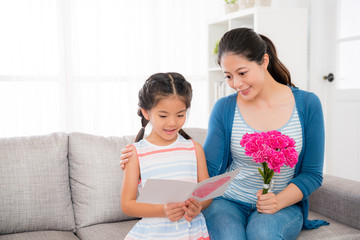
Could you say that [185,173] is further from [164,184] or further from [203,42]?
[203,42]

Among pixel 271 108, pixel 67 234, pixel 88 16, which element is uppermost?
pixel 88 16

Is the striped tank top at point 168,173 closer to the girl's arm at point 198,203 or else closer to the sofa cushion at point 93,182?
the girl's arm at point 198,203

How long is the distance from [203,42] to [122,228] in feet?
8.78

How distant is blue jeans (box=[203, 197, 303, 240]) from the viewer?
4.56ft

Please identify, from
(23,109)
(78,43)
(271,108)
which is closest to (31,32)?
(78,43)

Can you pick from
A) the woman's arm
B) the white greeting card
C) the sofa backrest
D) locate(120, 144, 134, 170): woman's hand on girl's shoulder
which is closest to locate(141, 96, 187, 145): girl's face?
locate(120, 144, 134, 170): woman's hand on girl's shoulder

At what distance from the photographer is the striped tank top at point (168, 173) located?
137cm

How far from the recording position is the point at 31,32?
3.33 meters

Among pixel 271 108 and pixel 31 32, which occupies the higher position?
pixel 31 32

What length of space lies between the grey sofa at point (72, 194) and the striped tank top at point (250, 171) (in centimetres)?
29

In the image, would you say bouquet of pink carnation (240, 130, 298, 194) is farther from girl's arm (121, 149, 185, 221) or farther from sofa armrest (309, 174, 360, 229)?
sofa armrest (309, 174, 360, 229)

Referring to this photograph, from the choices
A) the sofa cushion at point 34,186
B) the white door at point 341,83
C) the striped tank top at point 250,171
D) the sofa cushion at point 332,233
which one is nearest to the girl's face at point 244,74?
the striped tank top at point 250,171

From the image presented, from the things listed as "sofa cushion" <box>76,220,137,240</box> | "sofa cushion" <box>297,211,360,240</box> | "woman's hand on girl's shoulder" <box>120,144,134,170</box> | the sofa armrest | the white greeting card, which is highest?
"woman's hand on girl's shoulder" <box>120,144,134,170</box>

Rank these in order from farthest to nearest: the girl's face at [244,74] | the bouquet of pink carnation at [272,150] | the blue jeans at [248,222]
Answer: the girl's face at [244,74], the blue jeans at [248,222], the bouquet of pink carnation at [272,150]
